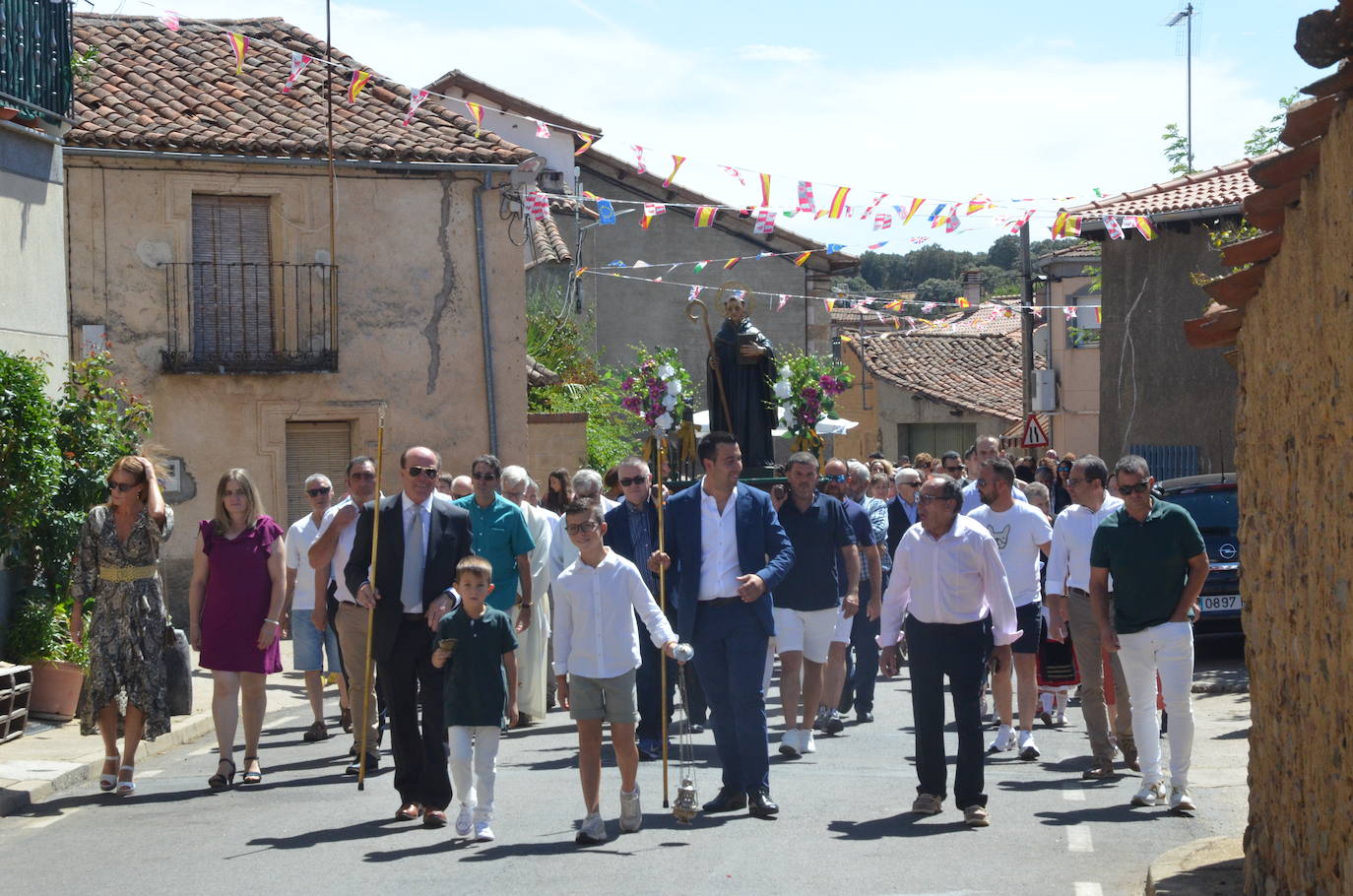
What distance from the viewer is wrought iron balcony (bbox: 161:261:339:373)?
67.5 ft

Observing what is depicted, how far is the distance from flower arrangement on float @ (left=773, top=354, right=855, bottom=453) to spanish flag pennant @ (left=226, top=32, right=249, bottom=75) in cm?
683

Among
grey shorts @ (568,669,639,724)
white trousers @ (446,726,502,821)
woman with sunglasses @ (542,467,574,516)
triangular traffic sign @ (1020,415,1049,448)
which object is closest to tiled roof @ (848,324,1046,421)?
triangular traffic sign @ (1020,415,1049,448)

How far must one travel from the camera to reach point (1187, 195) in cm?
2758

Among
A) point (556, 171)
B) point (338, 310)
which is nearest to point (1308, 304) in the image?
point (338, 310)

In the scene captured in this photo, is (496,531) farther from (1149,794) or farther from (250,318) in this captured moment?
(250,318)

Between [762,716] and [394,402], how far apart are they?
45.6ft

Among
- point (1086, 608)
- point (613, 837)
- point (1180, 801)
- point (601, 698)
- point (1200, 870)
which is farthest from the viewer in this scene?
point (1086, 608)

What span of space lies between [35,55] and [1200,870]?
1086 centimetres

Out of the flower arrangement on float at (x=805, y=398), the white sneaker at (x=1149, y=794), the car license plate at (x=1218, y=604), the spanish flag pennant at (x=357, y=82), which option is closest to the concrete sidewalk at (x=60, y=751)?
the white sneaker at (x=1149, y=794)

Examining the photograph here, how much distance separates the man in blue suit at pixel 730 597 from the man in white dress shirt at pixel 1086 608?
1.97m

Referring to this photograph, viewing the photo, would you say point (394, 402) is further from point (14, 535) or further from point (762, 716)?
point (762, 716)

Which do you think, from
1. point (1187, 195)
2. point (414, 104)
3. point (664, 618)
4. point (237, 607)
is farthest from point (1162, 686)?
point (1187, 195)

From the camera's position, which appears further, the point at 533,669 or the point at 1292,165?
the point at 533,669

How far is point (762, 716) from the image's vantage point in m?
8.60
